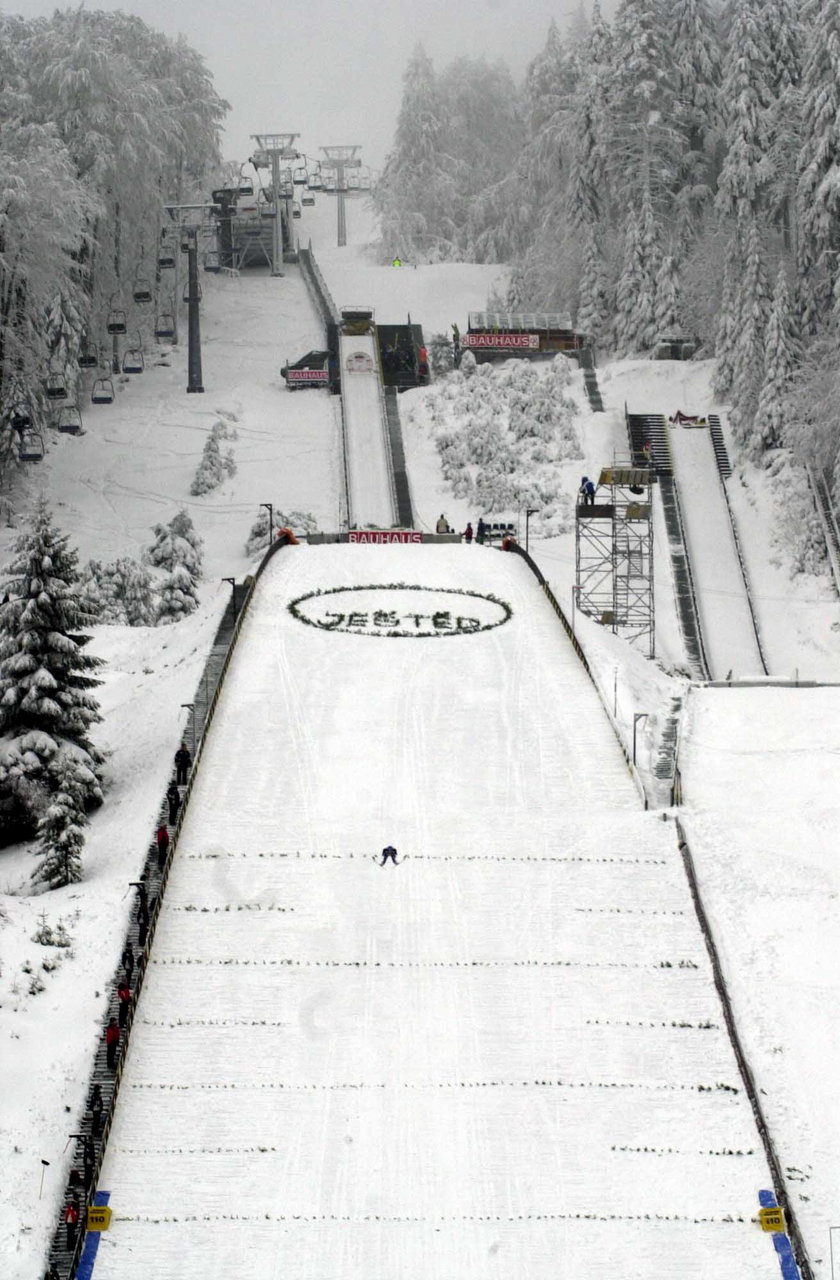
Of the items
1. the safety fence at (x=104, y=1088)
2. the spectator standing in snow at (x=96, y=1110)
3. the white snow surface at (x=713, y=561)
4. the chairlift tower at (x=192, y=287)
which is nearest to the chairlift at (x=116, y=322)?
the chairlift tower at (x=192, y=287)

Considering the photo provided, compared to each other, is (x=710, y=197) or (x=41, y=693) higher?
(x=710, y=197)

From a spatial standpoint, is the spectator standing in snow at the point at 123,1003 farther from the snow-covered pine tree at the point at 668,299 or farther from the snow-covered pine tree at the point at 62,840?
the snow-covered pine tree at the point at 668,299

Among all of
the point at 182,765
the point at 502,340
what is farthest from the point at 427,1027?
the point at 502,340

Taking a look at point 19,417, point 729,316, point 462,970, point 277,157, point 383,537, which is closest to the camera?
point 462,970

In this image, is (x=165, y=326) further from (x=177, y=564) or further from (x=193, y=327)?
(x=177, y=564)

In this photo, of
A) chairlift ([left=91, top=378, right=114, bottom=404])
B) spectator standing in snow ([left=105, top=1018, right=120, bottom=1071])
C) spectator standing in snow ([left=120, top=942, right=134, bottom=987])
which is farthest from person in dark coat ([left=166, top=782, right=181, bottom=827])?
chairlift ([left=91, top=378, right=114, bottom=404])

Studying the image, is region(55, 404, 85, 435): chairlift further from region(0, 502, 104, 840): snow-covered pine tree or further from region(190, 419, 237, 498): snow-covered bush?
region(0, 502, 104, 840): snow-covered pine tree
